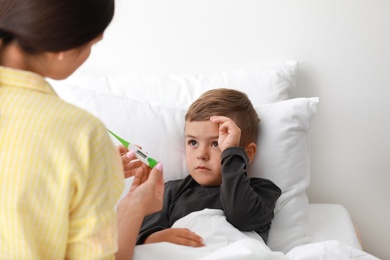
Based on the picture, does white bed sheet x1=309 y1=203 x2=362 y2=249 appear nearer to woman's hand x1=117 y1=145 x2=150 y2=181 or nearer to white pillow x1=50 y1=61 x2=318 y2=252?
white pillow x1=50 y1=61 x2=318 y2=252

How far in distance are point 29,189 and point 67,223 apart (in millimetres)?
80

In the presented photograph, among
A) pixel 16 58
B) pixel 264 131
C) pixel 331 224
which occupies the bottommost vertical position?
pixel 331 224

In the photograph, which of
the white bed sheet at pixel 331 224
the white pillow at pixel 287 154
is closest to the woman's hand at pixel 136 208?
the white pillow at pixel 287 154

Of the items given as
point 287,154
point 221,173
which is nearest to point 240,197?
point 221,173

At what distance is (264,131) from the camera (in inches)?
62.1

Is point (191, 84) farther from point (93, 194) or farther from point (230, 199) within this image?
point (93, 194)

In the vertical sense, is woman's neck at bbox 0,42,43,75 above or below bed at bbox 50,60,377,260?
above

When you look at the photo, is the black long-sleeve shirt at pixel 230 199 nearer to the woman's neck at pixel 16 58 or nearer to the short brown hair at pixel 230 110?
the short brown hair at pixel 230 110

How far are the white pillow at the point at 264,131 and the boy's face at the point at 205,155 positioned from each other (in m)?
0.09

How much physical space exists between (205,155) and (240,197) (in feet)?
0.53

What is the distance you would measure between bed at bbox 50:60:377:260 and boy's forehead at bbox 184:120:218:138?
88 millimetres

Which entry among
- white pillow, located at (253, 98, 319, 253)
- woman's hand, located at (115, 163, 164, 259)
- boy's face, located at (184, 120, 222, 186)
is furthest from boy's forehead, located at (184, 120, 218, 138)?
woman's hand, located at (115, 163, 164, 259)

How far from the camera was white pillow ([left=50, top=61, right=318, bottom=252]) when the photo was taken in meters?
1.53

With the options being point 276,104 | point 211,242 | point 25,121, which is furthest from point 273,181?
point 25,121
